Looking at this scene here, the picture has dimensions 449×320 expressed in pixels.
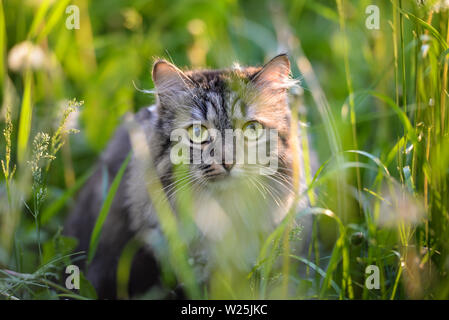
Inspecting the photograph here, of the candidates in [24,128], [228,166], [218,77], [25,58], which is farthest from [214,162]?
[25,58]

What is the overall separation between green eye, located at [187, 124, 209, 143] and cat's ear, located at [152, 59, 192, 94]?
0.19 m

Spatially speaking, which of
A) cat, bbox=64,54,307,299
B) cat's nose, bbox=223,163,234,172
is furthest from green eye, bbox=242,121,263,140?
cat's nose, bbox=223,163,234,172

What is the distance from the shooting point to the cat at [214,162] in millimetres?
A: 1866

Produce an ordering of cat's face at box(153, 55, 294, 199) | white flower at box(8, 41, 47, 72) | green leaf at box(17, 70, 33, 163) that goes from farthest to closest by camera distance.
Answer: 1. white flower at box(8, 41, 47, 72)
2. green leaf at box(17, 70, 33, 163)
3. cat's face at box(153, 55, 294, 199)

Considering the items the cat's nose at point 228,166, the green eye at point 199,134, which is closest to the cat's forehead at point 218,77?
the green eye at point 199,134

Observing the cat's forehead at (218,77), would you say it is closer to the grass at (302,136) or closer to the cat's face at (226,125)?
the cat's face at (226,125)

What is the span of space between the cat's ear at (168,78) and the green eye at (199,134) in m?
0.19

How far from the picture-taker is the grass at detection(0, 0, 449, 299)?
1.70 meters

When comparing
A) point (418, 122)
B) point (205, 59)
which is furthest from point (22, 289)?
point (205, 59)

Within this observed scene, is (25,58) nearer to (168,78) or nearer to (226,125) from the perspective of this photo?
(168,78)

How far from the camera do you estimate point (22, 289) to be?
1938mm

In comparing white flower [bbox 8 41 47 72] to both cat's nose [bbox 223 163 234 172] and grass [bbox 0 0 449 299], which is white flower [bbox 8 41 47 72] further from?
cat's nose [bbox 223 163 234 172]

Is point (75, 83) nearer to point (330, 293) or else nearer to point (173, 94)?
point (173, 94)

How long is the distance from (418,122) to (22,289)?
1.78m
